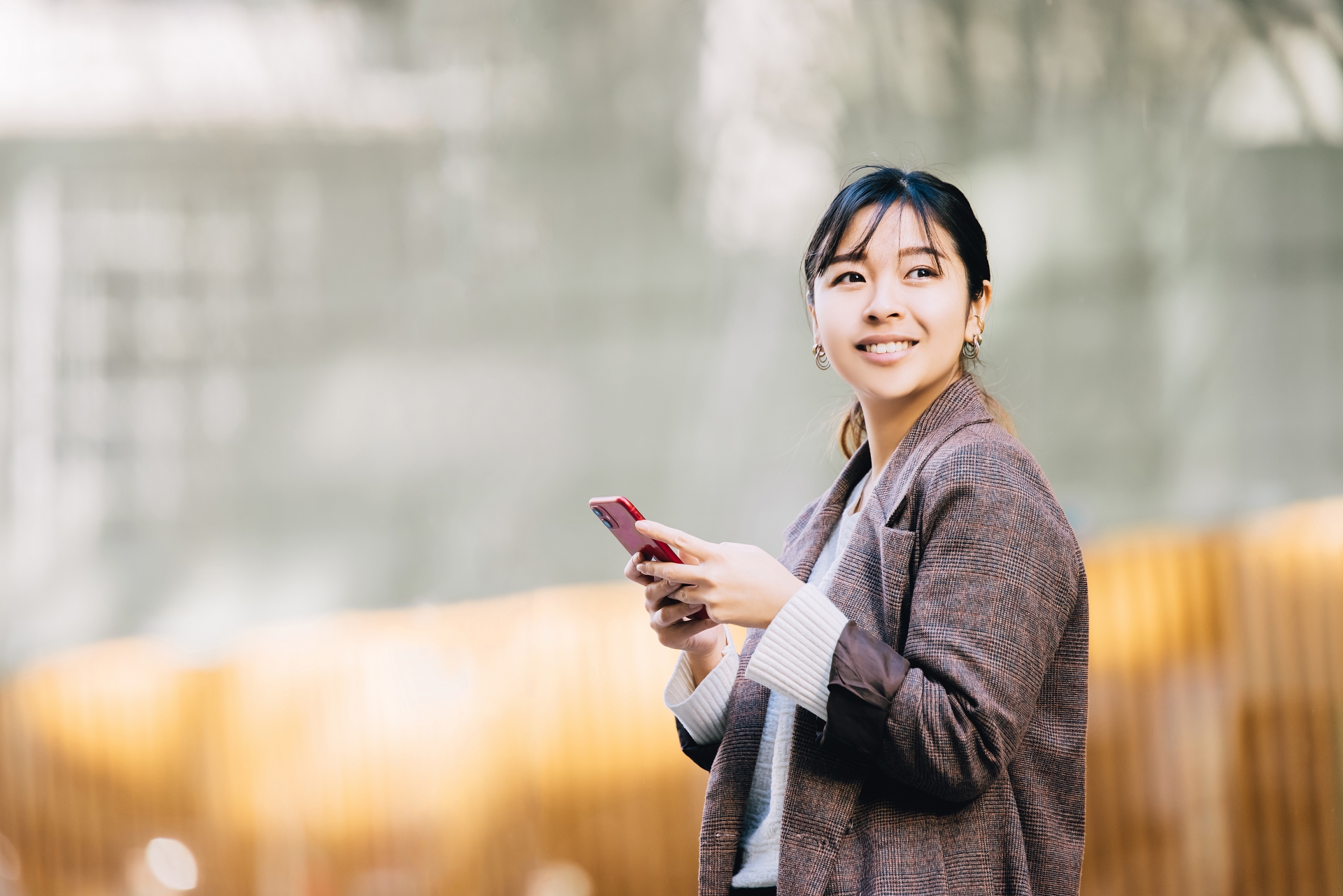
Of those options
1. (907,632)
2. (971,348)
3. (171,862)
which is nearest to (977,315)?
(971,348)

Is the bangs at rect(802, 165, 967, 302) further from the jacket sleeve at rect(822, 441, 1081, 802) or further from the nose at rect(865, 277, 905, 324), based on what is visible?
the jacket sleeve at rect(822, 441, 1081, 802)

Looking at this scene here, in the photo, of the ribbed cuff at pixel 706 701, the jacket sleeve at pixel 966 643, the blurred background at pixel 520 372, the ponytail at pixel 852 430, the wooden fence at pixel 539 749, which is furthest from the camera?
the blurred background at pixel 520 372

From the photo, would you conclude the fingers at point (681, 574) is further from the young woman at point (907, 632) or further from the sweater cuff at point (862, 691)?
the sweater cuff at point (862, 691)

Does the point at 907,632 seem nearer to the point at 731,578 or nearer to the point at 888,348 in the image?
the point at 731,578

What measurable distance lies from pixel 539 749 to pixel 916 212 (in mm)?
2816

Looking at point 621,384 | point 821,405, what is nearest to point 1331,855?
point 821,405

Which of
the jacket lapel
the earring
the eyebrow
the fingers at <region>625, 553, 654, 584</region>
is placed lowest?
the fingers at <region>625, 553, 654, 584</region>

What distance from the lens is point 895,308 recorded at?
1105mm

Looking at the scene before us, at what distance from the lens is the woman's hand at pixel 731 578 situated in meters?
1.00

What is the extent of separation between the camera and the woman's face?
1.12 m

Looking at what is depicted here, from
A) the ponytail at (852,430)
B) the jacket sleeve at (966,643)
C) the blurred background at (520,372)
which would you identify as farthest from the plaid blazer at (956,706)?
the blurred background at (520,372)

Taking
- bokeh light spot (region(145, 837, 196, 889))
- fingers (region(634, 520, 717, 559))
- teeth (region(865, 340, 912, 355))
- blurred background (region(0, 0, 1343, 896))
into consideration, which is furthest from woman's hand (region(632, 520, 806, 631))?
bokeh light spot (region(145, 837, 196, 889))

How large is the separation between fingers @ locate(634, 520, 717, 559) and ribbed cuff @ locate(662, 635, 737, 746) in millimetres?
269

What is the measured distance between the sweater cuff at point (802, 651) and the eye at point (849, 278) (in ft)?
1.09
